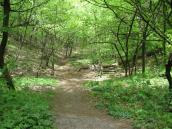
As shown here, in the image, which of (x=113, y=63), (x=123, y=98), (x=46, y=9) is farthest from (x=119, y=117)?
(x=113, y=63)

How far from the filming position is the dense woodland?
13.2 meters

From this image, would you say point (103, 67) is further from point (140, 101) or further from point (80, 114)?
point (80, 114)

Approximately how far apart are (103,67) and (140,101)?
23.8 meters

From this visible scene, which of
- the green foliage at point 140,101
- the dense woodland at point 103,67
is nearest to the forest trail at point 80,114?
the dense woodland at point 103,67

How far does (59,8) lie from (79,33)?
1046cm

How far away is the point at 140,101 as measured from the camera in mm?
18312

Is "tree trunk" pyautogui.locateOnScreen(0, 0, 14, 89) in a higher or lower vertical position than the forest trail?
higher

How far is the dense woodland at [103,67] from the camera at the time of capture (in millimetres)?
13156

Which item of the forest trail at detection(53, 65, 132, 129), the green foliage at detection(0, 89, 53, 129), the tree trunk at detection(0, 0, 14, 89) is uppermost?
the tree trunk at detection(0, 0, 14, 89)

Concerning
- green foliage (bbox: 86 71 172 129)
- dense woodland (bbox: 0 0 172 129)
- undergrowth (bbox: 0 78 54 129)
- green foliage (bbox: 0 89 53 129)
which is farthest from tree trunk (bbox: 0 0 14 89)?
green foliage (bbox: 86 71 172 129)

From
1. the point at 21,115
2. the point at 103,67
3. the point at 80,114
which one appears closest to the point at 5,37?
the point at 80,114

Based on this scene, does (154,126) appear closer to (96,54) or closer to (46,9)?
(46,9)

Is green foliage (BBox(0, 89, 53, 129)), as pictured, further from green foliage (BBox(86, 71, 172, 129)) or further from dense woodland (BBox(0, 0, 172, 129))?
green foliage (BBox(86, 71, 172, 129))

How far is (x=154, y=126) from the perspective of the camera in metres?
13.1
